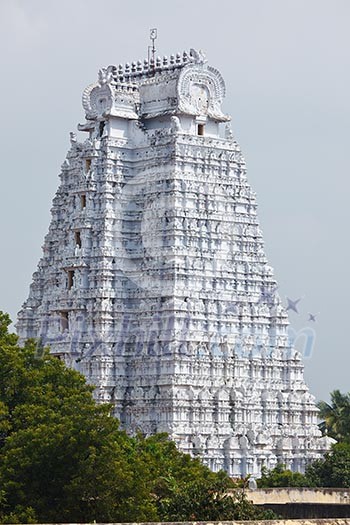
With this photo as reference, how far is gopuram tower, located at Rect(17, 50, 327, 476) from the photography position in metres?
93.3

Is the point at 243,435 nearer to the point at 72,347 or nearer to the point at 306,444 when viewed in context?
the point at 306,444

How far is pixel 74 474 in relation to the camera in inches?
2127

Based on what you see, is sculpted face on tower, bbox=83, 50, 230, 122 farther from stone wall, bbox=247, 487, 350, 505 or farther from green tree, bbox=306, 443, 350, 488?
stone wall, bbox=247, 487, 350, 505

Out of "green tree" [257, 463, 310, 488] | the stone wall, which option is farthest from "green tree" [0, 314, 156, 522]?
"green tree" [257, 463, 310, 488]

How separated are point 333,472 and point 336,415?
1175 inches

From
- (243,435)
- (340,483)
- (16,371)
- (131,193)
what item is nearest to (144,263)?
(131,193)

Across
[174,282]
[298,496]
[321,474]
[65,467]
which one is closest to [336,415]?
[174,282]

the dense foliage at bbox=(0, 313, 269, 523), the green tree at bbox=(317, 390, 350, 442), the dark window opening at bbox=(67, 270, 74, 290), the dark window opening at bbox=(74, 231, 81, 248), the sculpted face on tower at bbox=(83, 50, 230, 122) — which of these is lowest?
the dense foliage at bbox=(0, 313, 269, 523)

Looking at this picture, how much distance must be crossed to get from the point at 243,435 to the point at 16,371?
34.7 m

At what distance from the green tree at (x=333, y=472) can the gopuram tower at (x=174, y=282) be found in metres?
11.2

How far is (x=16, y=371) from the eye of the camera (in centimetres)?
6097

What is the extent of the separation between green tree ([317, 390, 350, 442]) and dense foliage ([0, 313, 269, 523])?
48805 millimetres

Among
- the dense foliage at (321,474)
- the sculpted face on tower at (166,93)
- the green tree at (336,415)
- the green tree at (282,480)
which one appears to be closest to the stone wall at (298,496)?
the dense foliage at (321,474)

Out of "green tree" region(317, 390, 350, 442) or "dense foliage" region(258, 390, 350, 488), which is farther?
"green tree" region(317, 390, 350, 442)
